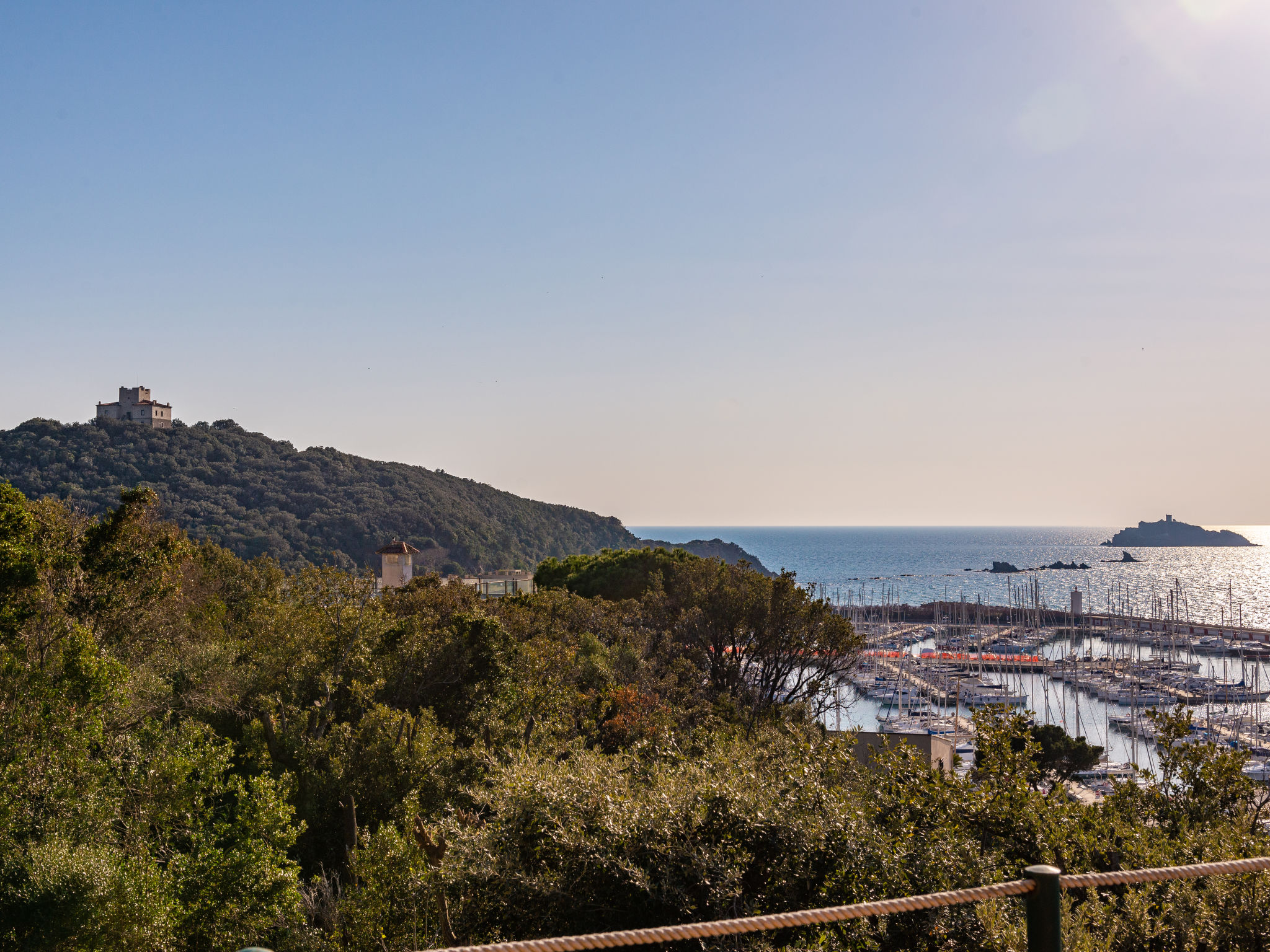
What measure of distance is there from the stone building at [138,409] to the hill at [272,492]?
2849mm

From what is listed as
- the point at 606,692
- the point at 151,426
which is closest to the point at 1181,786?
the point at 606,692

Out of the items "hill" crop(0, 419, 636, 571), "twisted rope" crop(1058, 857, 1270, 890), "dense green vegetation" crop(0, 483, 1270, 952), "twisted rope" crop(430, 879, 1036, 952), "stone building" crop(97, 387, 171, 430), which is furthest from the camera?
"stone building" crop(97, 387, 171, 430)

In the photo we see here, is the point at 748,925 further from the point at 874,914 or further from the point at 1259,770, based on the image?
the point at 1259,770

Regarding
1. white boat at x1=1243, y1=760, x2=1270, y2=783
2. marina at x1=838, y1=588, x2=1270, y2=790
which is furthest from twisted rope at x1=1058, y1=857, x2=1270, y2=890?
white boat at x1=1243, y1=760, x2=1270, y2=783

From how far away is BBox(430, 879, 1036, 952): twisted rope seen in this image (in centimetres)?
210

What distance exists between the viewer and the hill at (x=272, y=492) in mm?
66875

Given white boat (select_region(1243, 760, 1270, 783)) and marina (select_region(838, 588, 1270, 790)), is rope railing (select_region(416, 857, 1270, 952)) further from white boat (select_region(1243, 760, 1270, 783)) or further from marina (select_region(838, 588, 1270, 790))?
white boat (select_region(1243, 760, 1270, 783))

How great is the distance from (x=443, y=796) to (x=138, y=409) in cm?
8790

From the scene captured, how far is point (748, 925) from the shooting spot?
228 cm

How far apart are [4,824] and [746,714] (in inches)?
586

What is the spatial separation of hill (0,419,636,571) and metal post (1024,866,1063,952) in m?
56.7

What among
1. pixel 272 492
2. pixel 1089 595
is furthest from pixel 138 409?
pixel 1089 595

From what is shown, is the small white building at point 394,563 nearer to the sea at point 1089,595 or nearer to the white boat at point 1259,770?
the sea at point 1089,595

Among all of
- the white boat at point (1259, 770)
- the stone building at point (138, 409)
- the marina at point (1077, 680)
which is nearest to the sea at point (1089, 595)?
the marina at point (1077, 680)
